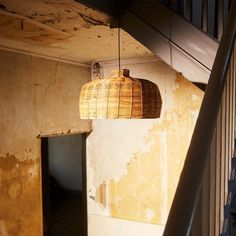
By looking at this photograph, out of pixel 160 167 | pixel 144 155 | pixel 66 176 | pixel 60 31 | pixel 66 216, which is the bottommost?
pixel 66 216

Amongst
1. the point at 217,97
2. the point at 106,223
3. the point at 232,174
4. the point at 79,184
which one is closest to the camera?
the point at 217,97

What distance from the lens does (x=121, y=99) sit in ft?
5.94

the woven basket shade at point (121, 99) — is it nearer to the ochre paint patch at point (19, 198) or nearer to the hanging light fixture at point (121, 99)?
the hanging light fixture at point (121, 99)

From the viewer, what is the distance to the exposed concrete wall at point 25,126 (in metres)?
2.83

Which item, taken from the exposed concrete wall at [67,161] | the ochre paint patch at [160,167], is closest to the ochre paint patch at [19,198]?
the ochre paint patch at [160,167]

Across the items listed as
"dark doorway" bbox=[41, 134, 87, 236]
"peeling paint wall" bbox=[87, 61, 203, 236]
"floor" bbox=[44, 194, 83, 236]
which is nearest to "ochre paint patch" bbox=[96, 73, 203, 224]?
"peeling paint wall" bbox=[87, 61, 203, 236]

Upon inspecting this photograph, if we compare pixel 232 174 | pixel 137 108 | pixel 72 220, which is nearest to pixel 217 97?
pixel 232 174

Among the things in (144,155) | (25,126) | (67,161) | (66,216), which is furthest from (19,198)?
(67,161)

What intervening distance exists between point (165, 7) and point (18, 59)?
172 cm

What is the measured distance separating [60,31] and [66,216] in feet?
14.0

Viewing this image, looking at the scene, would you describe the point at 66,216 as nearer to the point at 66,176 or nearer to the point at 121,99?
the point at 66,176

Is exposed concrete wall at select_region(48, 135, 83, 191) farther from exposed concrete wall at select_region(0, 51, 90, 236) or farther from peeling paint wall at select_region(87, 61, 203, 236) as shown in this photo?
exposed concrete wall at select_region(0, 51, 90, 236)

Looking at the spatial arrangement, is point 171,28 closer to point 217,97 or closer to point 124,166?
point 217,97

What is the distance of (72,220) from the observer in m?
5.40
